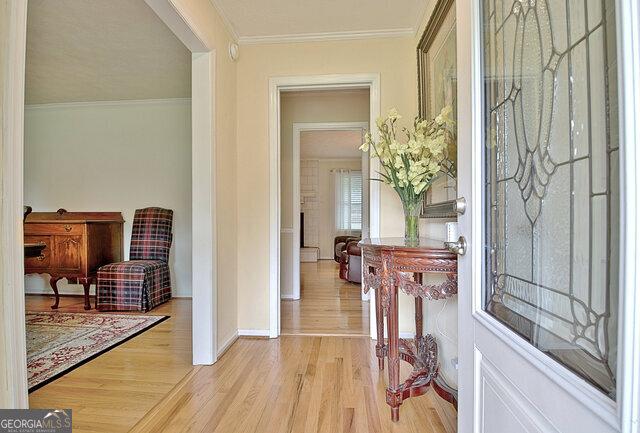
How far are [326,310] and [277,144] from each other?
1882 millimetres

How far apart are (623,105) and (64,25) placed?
3.50 m

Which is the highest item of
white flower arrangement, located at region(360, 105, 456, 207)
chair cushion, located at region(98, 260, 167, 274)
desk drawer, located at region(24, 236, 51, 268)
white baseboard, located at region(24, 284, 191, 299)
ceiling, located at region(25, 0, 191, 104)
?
ceiling, located at region(25, 0, 191, 104)

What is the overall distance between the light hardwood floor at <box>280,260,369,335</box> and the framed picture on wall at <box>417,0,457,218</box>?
55.3 inches

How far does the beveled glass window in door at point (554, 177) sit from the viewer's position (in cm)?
51

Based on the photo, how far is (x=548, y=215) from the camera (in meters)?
0.69

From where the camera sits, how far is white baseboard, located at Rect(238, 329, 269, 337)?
107 inches

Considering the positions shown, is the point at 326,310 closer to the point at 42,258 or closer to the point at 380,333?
the point at 380,333

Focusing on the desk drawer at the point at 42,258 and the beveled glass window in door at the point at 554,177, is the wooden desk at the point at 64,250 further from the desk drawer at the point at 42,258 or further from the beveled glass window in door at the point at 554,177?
the beveled glass window in door at the point at 554,177

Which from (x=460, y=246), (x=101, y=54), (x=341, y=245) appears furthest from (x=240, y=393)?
(x=341, y=245)

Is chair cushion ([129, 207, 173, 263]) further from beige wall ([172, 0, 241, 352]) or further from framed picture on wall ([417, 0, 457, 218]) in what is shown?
framed picture on wall ([417, 0, 457, 218])

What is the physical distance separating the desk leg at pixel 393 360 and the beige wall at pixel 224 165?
4.29ft

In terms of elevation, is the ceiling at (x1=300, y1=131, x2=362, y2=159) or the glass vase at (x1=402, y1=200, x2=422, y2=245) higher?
the ceiling at (x1=300, y1=131, x2=362, y2=159)

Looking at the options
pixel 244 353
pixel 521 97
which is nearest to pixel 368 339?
pixel 244 353

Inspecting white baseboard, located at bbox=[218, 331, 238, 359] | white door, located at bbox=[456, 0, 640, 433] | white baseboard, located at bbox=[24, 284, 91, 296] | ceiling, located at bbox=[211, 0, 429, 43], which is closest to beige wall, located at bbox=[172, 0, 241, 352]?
white baseboard, located at bbox=[218, 331, 238, 359]
